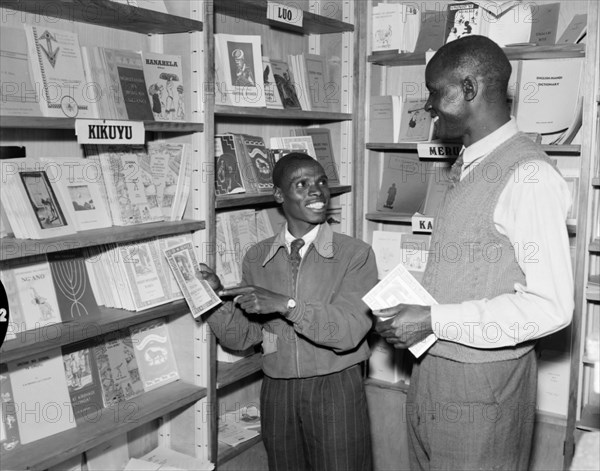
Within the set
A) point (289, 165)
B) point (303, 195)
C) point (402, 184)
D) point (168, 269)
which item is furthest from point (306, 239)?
point (402, 184)

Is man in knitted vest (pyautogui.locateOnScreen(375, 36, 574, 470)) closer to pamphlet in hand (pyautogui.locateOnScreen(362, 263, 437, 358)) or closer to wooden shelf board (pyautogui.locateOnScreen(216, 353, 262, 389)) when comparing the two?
pamphlet in hand (pyautogui.locateOnScreen(362, 263, 437, 358))

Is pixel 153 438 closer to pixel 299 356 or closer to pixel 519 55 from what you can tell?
pixel 299 356

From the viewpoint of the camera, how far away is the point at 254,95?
10.3 feet

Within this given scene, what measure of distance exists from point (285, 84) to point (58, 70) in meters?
1.30

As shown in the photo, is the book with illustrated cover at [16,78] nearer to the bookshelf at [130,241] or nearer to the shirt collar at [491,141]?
the bookshelf at [130,241]

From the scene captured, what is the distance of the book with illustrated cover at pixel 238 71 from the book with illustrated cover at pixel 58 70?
712 mm

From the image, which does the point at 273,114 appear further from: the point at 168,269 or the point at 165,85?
the point at 168,269

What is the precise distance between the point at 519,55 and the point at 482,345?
1.82 meters

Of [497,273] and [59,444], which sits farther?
[59,444]

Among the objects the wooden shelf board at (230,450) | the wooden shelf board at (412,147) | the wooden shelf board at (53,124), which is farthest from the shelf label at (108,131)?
the wooden shelf board at (412,147)

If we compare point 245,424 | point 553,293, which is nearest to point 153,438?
point 245,424

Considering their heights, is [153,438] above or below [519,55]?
below

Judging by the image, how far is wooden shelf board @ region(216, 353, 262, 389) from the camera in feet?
9.61

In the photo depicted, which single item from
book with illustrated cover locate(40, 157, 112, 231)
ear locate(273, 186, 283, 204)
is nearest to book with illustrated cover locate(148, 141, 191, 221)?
book with illustrated cover locate(40, 157, 112, 231)
